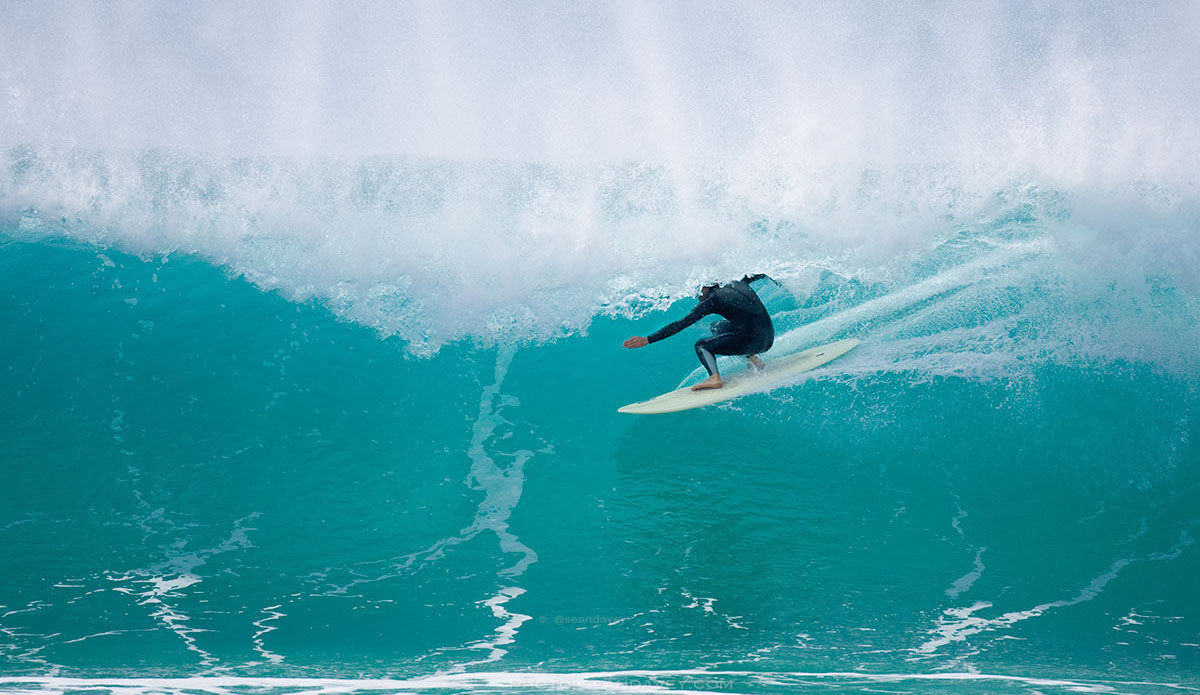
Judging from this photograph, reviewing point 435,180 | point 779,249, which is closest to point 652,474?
point 779,249

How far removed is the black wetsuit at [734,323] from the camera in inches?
237

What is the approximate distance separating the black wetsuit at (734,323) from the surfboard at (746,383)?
0.22 m

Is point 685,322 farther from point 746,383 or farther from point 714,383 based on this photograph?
point 746,383

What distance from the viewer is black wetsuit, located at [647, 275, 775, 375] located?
601cm

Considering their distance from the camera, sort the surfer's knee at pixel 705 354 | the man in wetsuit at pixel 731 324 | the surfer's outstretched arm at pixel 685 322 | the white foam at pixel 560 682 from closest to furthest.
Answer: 1. the white foam at pixel 560 682
2. the surfer's outstretched arm at pixel 685 322
3. the man in wetsuit at pixel 731 324
4. the surfer's knee at pixel 705 354

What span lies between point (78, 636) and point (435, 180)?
9.19 meters

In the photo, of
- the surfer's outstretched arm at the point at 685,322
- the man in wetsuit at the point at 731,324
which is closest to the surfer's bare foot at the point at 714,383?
A: the man in wetsuit at the point at 731,324

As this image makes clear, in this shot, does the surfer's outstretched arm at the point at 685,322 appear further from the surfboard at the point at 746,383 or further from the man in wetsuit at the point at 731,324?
the surfboard at the point at 746,383

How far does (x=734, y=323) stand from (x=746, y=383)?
526 millimetres

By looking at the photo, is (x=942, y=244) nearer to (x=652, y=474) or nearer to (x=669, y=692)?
(x=652, y=474)

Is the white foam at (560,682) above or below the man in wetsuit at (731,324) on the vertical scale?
below

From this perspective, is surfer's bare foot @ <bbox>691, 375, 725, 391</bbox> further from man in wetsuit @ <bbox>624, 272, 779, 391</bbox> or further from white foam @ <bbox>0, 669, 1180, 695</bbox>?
white foam @ <bbox>0, 669, 1180, 695</bbox>

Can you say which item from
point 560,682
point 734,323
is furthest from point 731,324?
point 560,682

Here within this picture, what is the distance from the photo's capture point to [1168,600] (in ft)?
14.7
